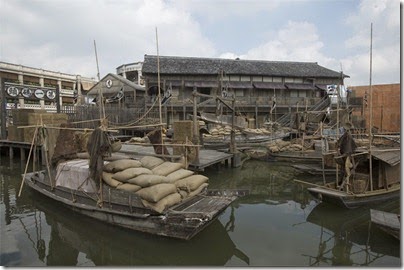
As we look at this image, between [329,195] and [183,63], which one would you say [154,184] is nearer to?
[329,195]

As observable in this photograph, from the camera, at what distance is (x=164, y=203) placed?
21.7 ft

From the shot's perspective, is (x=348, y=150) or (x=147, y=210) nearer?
(x=147, y=210)

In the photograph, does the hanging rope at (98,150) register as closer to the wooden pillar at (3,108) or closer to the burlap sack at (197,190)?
the burlap sack at (197,190)

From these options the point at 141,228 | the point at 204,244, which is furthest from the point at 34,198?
the point at 204,244

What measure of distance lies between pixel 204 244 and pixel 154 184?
5.92 feet

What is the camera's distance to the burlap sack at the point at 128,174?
23.3 ft

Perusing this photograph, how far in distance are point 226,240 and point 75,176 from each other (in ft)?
14.6

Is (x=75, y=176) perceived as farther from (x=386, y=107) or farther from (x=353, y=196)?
(x=386, y=107)

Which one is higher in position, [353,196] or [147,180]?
[147,180]

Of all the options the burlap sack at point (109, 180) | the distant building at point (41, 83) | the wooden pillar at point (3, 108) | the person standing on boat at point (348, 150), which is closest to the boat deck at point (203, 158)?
the burlap sack at point (109, 180)

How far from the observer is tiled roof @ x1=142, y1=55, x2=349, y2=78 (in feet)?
101

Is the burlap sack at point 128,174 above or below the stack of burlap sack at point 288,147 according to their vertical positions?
above

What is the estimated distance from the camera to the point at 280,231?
749cm

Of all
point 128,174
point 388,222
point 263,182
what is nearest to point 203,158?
point 263,182
